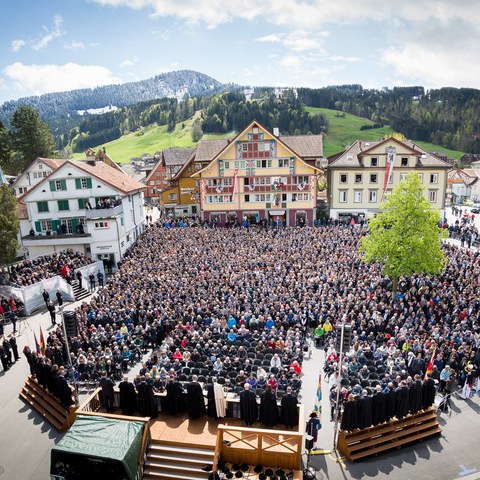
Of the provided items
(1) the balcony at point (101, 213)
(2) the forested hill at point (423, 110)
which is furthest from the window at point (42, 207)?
(2) the forested hill at point (423, 110)

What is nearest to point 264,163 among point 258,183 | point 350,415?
point 258,183

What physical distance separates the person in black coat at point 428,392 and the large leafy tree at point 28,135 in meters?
62.1

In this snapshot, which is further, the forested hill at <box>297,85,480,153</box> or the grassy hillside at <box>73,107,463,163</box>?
the grassy hillside at <box>73,107,463,163</box>

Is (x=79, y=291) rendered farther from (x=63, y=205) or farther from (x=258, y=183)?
(x=258, y=183)

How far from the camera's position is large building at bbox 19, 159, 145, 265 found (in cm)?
3547

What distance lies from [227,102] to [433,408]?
164 metres

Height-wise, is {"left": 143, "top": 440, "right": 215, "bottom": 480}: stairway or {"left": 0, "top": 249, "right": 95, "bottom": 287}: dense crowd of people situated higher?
{"left": 0, "top": 249, "right": 95, "bottom": 287}: dense crowd of people

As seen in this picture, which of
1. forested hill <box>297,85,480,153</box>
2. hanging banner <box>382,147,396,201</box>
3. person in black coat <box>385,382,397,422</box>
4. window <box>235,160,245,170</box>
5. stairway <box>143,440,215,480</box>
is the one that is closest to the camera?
stairway <box>143,440,215,480</box>

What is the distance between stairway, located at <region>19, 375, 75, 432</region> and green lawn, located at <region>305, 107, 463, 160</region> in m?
119

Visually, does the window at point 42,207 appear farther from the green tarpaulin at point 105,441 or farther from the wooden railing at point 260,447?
the wooden railing at point 260,447

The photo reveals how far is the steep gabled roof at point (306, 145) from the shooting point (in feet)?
179

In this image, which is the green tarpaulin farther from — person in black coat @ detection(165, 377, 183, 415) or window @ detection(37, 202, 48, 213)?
window @ detection(37, 202, 48, 213)

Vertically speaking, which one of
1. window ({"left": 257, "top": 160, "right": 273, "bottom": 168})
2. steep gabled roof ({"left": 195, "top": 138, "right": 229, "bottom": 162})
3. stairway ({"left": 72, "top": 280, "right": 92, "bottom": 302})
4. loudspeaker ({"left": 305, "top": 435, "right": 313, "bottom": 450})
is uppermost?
steep gabled roof ({"left": 195, "top": 138, "right": 229, "bottom": 162})

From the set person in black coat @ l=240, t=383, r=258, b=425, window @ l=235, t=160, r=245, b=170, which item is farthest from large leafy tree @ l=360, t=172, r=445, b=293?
window @ l=235, t=160, r=245, b=170
